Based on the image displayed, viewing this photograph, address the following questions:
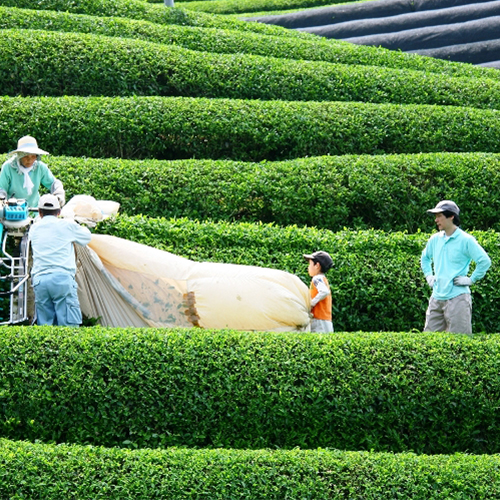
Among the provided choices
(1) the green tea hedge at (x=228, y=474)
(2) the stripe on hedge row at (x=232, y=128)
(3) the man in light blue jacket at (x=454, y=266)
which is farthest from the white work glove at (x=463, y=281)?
(2) the stripe on hedge row at (x=232, y=128)

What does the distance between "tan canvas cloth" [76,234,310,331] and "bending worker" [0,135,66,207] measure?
97 cm

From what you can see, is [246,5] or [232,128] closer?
[232,128]

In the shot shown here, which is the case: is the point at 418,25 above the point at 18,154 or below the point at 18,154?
above

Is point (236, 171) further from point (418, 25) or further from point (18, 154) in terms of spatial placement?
point (418, 25)

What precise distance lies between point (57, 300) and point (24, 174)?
69.0 inches

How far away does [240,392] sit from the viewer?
25.8 feet

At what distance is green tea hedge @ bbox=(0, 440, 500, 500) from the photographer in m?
6.75

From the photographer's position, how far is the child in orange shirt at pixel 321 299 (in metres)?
9.26

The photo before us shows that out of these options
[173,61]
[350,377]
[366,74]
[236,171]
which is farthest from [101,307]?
[366,74]

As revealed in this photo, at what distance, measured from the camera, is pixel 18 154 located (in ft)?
31.4

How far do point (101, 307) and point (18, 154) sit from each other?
1.89 meters

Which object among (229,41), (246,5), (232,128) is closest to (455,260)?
(232,128)

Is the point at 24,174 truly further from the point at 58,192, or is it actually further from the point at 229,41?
the point at 229,41

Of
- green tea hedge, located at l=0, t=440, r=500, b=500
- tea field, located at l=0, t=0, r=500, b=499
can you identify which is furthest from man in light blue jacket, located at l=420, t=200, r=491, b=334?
green tea hedge, located at l=0, t=440, r=500, b=500
